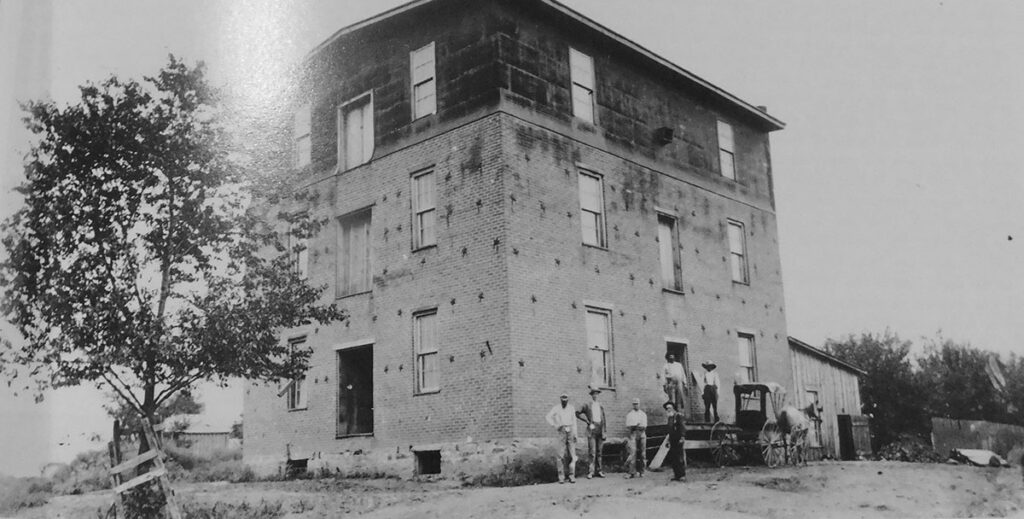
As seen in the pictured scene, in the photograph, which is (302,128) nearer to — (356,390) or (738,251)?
(356,390)

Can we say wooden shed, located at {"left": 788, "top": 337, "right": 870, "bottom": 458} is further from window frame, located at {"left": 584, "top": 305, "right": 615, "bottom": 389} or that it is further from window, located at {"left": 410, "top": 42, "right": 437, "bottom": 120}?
window, located at {"left": 410, "top": 42, "right": 437, "bottom": 120}

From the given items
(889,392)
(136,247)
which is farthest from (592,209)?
(889,392)

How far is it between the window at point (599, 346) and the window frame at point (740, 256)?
5624 mm

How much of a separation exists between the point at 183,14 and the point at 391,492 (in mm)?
7572

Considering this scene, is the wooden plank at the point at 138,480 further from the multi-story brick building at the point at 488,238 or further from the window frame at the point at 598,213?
the window frame at the point at 598,213

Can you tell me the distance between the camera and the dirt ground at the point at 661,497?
10.6m

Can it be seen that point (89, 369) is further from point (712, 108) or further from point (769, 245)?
point (769, 245)

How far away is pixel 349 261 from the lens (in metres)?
17.7

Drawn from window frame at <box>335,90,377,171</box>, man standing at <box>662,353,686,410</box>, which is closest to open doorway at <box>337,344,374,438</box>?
window frame at <box>335,90,377,171</box>

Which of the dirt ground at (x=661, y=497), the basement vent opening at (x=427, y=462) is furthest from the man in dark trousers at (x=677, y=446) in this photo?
the basement vent opening at (x=427, y=462)

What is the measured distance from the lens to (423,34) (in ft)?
52.6

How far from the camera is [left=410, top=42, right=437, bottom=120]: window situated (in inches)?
631

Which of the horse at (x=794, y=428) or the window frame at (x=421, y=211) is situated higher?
the window frame at (x=421, y=211)

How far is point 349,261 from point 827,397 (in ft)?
45.0
